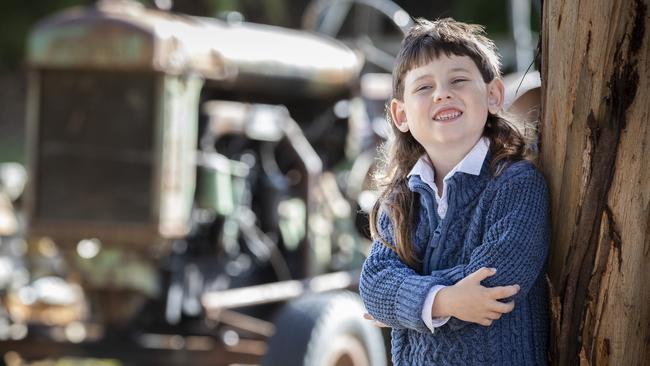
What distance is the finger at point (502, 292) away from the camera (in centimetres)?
184

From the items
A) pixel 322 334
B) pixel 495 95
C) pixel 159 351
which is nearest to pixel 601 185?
pixel 495 95

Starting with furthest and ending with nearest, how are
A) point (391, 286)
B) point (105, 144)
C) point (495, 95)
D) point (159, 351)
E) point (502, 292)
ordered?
point (105, 144)
point (159, 351)
point (495, 95)
point (391, 286)
point (502, 292)

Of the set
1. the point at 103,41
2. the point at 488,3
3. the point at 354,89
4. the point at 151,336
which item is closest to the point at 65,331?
the point at 151,336

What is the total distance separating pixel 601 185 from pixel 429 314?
35 centimetres

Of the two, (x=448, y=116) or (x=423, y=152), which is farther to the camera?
(x=423, y=152)

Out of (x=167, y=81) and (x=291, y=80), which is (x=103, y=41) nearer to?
(x=167, y=81)

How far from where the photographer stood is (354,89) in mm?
6008

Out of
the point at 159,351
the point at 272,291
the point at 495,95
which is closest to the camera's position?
the point at 495,95

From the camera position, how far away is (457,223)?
→ 1.97 metres

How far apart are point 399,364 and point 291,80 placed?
3723 mm

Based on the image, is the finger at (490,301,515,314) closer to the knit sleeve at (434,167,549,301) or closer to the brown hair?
the knit sleeve at (434,167,549,301)

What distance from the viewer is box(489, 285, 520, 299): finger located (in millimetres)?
1836

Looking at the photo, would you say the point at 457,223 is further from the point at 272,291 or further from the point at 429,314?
the point at 272,291

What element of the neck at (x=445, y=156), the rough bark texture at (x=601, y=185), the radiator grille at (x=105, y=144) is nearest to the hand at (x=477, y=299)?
the rough bark texture at (x=601, y=185)
